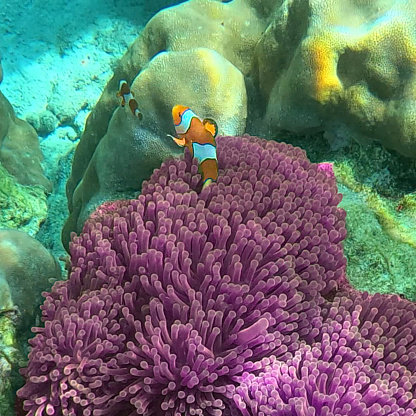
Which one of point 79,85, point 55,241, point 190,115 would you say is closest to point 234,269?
point 190,115

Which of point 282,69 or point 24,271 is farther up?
point 282,69

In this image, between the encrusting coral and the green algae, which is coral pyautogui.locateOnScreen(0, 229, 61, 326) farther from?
the green algae

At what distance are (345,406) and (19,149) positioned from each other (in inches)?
197

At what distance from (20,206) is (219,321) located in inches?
142

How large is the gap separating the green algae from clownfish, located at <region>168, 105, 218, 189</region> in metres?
2.89

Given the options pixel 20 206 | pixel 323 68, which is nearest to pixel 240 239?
pixel 323 68

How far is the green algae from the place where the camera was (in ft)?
14.2

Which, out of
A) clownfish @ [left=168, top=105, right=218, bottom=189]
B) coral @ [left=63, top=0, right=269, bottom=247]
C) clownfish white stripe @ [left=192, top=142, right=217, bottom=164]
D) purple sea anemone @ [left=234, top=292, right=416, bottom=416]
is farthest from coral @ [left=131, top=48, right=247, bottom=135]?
purple sea anemone @ [left=234, top=292, right=416, bottom=416]

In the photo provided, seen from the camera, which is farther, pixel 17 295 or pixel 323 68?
pixel 323 68

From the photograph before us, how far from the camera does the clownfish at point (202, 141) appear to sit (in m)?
2.00

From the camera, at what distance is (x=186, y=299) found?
1601mm

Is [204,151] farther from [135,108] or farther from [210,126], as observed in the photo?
[135,108]

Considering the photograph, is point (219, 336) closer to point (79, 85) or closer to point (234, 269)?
point (234, 269)

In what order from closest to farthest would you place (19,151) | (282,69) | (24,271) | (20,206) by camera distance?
1. (24,271)
2. (282,69)
3. (20,206)
4. (19,151)
